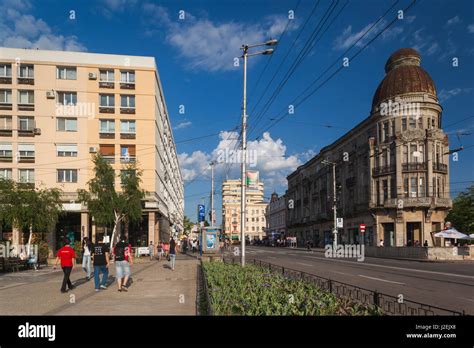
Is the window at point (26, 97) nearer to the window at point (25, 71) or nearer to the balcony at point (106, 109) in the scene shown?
the window at point (25, 71)

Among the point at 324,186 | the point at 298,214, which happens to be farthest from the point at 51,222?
the point at 298,214

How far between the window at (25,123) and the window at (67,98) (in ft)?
10.6

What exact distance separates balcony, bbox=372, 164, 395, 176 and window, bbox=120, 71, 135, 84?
29.3 meters

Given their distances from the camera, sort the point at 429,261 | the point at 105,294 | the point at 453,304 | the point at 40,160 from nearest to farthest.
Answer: the point at 453,304 → the point at 105,294 → the point at 429,261 → the point at 40,160

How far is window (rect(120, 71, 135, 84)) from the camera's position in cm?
4428

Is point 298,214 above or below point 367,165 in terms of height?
below

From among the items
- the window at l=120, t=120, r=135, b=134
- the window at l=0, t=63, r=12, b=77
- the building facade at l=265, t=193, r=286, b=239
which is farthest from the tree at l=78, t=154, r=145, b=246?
the building facade at l=265, t=193, r=286, b=239

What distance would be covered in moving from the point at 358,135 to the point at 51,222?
40141 mm

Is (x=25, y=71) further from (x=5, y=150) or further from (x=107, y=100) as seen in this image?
(x=107, y=100)

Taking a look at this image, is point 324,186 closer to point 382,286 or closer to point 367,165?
point 367,165

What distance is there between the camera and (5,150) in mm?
42312

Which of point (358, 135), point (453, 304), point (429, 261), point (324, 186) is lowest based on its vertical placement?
point (429, 261)

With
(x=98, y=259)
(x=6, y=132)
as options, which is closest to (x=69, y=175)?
(x=6, y=132)
